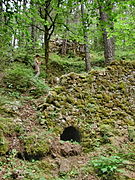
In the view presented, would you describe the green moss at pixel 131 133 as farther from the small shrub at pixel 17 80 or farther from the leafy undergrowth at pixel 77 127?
the small shrub at pixel 17 80

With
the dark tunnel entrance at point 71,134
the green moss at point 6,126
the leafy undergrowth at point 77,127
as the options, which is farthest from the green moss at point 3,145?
the dark tunnel entrance at point 71,134

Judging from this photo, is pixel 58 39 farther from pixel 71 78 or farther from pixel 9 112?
pixel 9 112

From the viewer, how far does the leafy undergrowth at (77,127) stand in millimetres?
3562

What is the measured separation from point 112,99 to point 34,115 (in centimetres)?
294

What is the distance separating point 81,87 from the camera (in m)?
6.04

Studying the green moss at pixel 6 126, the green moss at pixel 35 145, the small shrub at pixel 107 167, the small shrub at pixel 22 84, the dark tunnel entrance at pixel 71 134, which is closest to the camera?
the small shrub at pixel 107 167

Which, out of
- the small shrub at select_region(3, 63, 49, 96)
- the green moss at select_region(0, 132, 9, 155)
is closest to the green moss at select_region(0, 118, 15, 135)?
the green moss at select_region(0, 132, 9, 155)

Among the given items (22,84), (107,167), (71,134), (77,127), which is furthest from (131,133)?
(22,84)

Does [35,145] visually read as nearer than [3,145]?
No

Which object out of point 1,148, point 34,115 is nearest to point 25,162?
point 1,148

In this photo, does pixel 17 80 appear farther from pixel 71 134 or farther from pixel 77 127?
pixel 77 127

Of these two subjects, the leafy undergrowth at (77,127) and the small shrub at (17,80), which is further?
the small shrub at (17,80)

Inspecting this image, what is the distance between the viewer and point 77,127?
5152mm

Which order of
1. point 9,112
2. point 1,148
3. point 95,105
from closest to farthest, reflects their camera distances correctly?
point 1,148 < point 9,112 < point 95,105
